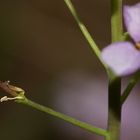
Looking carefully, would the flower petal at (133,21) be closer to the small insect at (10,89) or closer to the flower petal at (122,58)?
the flower petal at (122,58)

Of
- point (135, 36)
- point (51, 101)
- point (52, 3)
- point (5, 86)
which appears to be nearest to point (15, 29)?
point (52, 3)

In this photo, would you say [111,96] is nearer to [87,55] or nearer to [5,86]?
[5,86]

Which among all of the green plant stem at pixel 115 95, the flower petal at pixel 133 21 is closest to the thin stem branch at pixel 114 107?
the green plant stem at pixel 115 95

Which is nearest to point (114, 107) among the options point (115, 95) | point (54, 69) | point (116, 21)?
point (115, 95)

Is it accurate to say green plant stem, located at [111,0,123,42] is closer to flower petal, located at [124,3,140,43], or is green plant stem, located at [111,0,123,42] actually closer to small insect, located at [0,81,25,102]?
flower petal, located at [124,3,140,43]

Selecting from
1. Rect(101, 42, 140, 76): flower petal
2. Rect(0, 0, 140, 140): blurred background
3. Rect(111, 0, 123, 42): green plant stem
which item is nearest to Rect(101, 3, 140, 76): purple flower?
Rect(101, 42, 140, 76): flower petal

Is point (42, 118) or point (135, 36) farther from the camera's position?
point (42, 118)
